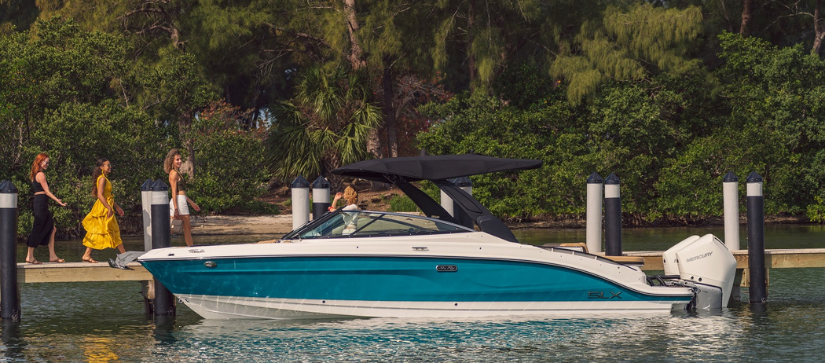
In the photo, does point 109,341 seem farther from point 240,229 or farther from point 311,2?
point 311,2

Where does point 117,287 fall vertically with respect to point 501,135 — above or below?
below

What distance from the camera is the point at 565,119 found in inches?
1208

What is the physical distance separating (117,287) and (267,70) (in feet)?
64.7

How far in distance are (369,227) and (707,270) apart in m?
4.13

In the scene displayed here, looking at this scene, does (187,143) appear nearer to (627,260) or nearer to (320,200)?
(320,200)

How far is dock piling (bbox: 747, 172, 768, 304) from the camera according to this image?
13.4 meters

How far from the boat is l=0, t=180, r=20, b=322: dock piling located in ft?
6.00

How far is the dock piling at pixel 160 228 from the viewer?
12.6 m

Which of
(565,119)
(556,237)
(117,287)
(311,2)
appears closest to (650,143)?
(565,119)

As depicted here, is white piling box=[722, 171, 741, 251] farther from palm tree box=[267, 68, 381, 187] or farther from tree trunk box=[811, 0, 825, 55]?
tree trunk box=[811, 0, 825, 55]

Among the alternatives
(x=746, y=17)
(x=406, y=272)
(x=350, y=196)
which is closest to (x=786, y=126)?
(x=746, y=17)

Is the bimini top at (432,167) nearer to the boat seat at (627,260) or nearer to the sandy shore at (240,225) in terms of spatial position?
the boat seat at (627,260)

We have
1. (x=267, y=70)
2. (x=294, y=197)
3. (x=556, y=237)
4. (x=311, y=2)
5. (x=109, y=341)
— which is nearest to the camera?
(x=109, y=341)

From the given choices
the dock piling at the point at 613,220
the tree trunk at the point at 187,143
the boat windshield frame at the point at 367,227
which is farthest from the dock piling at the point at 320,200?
the tree trunk at the point at 187,143
